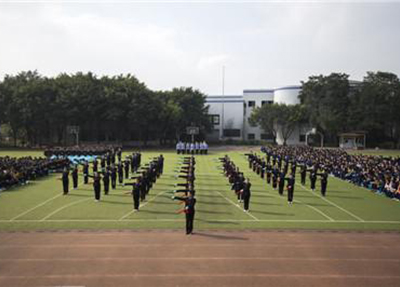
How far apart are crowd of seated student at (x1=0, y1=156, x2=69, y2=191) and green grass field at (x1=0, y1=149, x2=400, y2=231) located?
665 mm

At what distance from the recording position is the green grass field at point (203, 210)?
11.9m

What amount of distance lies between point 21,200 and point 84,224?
→ 16.7ft

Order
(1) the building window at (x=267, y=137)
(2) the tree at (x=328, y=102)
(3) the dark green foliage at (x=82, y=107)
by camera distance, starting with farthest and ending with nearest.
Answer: (1) the building window at (x=267, y=137), (2) the tree at (x=328, y=102), (3) the dark green foliage at (x=82, y=107)

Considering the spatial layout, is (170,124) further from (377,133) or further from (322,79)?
(377,133)

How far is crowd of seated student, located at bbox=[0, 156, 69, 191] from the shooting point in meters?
17.9

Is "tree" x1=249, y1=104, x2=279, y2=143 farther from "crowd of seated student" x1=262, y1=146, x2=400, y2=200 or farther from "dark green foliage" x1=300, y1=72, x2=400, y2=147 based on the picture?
"crowd of seated student" x1=262, y1=146, x2=400, y2=200

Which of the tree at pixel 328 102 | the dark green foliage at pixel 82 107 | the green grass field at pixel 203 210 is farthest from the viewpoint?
the tree at pixel 328 102

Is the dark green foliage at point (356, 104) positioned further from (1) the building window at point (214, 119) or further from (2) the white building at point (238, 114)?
(1) the building window at point (214, 119)

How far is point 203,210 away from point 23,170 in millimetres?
11560

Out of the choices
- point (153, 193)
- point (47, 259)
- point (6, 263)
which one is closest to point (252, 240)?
point (47, 259)

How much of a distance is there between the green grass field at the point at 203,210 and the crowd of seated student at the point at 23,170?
0.66m

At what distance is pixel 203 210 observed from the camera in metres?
13.9

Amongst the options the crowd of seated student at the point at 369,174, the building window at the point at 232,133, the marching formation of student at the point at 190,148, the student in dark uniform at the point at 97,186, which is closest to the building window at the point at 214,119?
the building window at the point at 232,133

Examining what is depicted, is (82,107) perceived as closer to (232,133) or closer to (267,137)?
(232,133)
